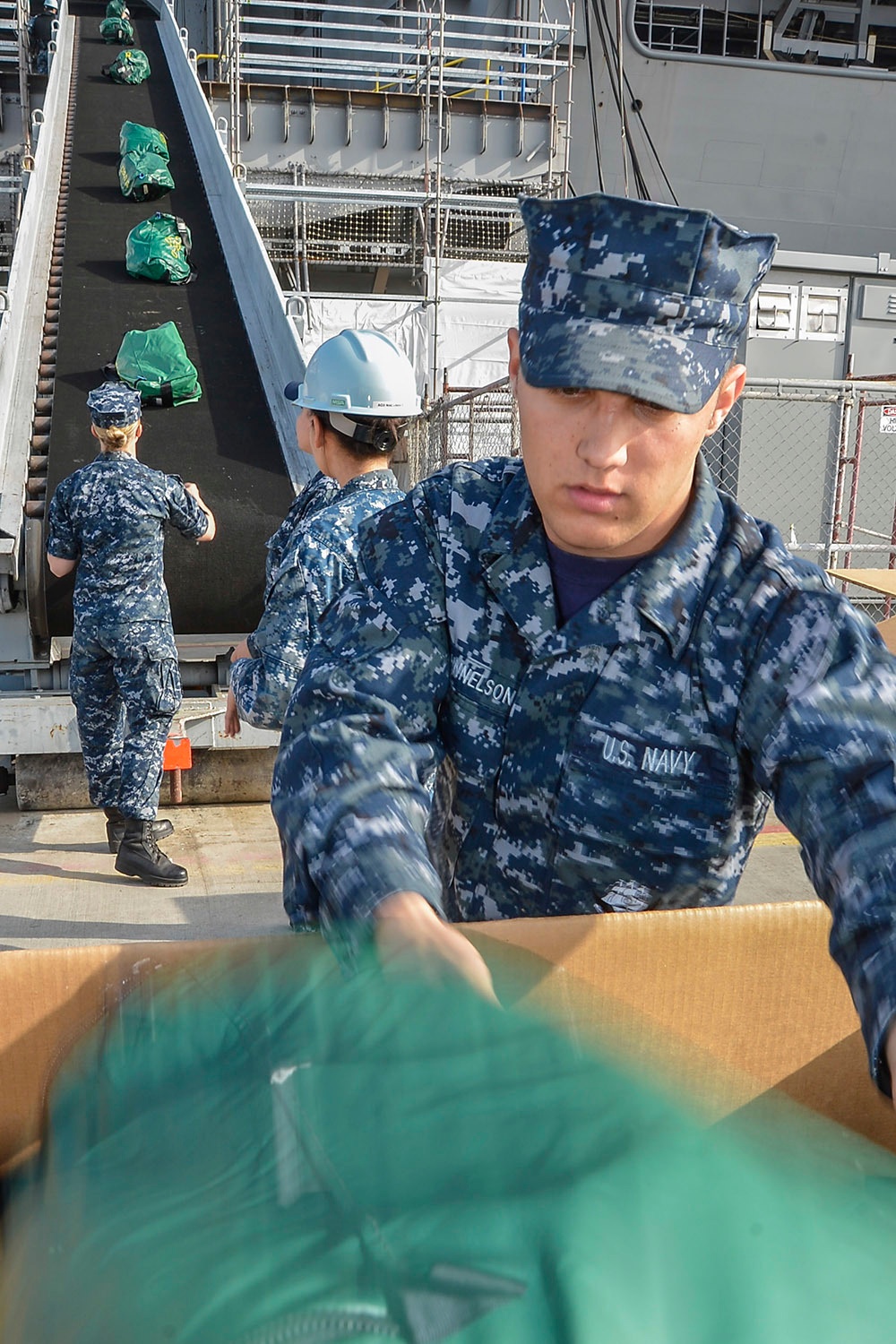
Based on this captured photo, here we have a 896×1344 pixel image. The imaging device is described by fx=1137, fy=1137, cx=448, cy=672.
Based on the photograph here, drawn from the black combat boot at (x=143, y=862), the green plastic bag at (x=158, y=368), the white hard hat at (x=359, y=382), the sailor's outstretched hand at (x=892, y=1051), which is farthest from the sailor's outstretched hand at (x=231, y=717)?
the green plastic bag at (x=158, y=368)

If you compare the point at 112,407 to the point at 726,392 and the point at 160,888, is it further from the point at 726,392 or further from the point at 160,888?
the point at 726,392

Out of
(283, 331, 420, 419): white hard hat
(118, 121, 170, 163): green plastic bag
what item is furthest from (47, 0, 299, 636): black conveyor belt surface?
(283, 331, 420, 419): white hard hat

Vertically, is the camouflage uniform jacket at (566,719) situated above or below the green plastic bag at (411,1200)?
above

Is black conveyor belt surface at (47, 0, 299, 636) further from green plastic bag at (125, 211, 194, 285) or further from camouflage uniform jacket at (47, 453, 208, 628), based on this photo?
camouflage uniform jacket at (47, 453, 208, 628)

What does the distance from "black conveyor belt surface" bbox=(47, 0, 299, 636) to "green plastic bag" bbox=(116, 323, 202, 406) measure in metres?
0.10

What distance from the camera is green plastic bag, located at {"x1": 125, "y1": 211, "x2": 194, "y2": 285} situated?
9.30 m

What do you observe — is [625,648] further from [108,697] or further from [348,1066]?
[108,697]

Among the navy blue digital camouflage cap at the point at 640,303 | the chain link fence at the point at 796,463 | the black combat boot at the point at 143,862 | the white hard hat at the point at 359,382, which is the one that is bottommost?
the black combat boot at the point at 143,862

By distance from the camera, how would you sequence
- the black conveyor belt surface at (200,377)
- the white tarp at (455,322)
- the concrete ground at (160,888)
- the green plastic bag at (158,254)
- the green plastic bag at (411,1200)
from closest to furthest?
the green plastic bag at (411,1200), the concrete ground at (160,888), the black conveyor belt surface at (200,377), the green plastic bag at (158,254), the white tarp at (455,322)

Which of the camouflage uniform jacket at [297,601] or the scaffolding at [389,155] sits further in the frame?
the scaffolding at [389,155]

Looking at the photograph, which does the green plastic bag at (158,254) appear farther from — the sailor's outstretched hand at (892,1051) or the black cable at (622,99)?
the sailor's outstretched hand at (892,1051)

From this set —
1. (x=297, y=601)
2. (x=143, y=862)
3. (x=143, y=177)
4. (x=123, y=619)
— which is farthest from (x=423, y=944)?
(x=143, y=177)

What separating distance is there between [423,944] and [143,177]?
11.1 metres

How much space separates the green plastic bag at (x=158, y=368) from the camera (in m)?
7.75
